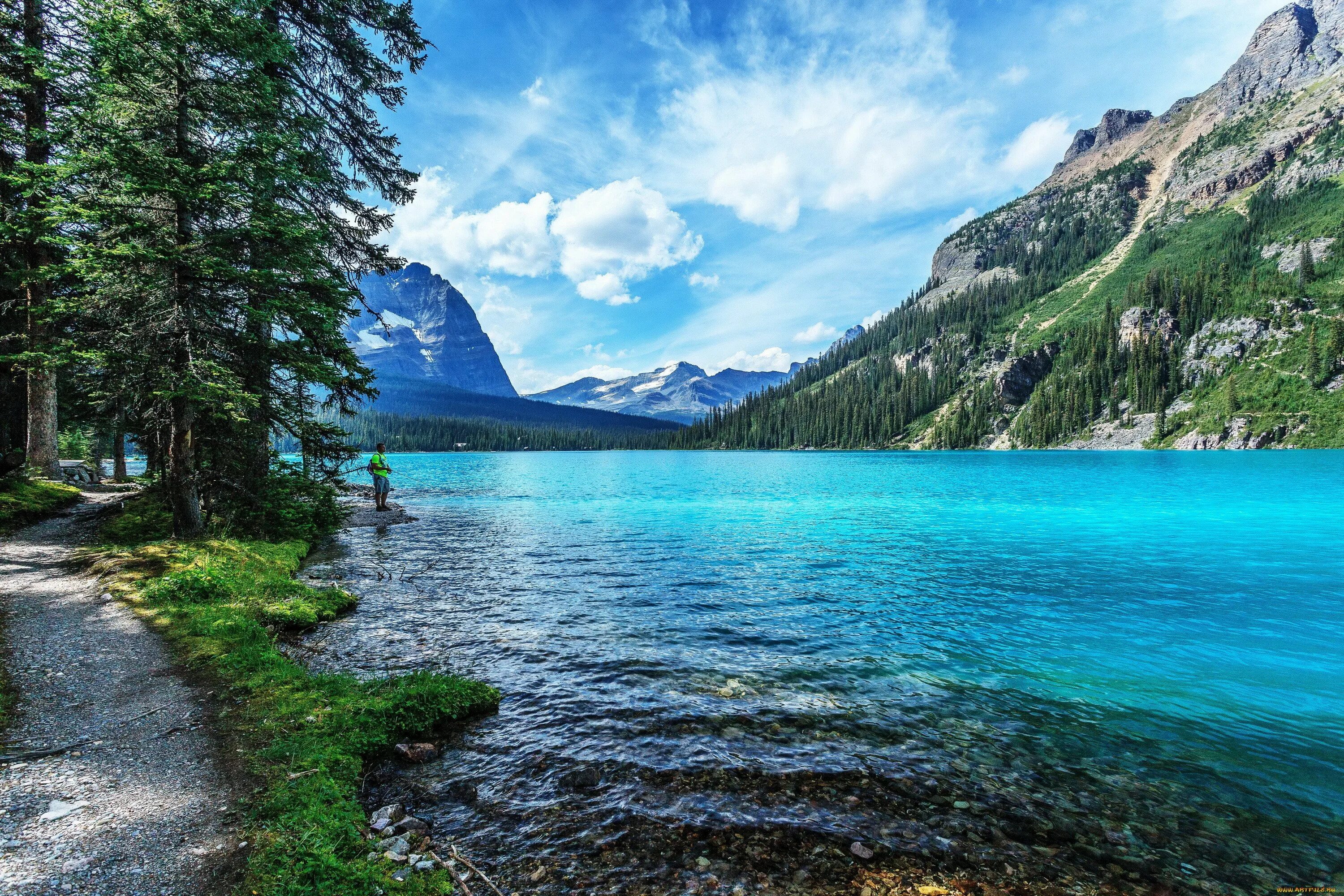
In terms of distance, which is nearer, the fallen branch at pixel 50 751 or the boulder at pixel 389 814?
the fallen branch at pixel 50 751

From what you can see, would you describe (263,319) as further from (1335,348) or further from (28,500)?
(1335,348)

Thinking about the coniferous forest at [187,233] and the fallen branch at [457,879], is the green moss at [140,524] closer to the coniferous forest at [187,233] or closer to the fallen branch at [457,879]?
the coniferous forest at [187,233]

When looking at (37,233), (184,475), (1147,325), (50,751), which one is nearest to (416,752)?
(50,751)

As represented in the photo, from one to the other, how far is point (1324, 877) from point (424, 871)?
31.6 ft

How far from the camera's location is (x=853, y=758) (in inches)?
317

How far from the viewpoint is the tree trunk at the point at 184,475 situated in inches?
597

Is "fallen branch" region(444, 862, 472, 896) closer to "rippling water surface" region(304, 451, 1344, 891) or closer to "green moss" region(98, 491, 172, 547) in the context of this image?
"rippling water surface" region(304, 451, 1344, 891)

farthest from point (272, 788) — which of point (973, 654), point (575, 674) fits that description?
point (973, 654)

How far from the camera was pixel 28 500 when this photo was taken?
19.8 m

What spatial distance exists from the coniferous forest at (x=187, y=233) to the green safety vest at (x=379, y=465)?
11960mm

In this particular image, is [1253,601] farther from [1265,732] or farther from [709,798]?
[709,798]

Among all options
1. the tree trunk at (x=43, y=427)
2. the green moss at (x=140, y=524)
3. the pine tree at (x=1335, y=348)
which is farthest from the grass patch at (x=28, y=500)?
the pine tree at (x=1335, y=348)

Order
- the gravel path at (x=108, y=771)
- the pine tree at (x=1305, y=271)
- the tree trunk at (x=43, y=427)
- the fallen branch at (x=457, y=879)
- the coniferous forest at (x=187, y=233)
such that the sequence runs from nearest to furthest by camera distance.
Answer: the gravel path at (x=108, y=771) → the fallen branch at (x=457, y=879) → the coniferous forest at (x=187, y=233) → the tree trunk at (x=43, y=427) → the pine tree at (x=1305, y=271)

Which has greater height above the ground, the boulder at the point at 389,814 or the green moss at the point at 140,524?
the green moss at the point at 140,524
